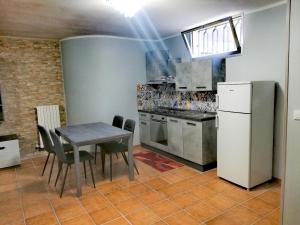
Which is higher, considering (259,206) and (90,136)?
(90,136)

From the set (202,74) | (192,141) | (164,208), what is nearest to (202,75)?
(202,74)

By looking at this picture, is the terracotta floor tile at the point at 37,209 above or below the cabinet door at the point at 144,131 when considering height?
below

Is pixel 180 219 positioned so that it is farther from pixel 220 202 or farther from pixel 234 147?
pixel 234 147

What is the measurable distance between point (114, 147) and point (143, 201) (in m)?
1.14

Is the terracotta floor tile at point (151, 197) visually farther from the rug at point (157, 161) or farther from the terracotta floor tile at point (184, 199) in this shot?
the rug at point (157, 161)

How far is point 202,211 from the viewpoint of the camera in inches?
104

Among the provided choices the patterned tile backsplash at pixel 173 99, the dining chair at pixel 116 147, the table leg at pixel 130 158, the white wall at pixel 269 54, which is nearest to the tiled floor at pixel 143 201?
the table leg at pixel 130 158

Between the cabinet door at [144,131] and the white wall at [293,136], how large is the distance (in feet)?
10.5

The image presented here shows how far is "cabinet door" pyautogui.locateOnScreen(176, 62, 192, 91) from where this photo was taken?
165 inches

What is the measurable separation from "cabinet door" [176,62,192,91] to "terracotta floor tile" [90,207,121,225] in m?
2.50

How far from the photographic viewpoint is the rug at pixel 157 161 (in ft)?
13.1

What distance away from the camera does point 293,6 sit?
6.15 ft

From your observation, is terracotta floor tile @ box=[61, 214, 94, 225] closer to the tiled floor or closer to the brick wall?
the tiled floor

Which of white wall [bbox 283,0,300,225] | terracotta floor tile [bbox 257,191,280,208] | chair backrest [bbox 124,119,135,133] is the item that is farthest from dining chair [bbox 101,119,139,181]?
white wall [bbox 283,0,300,225]
